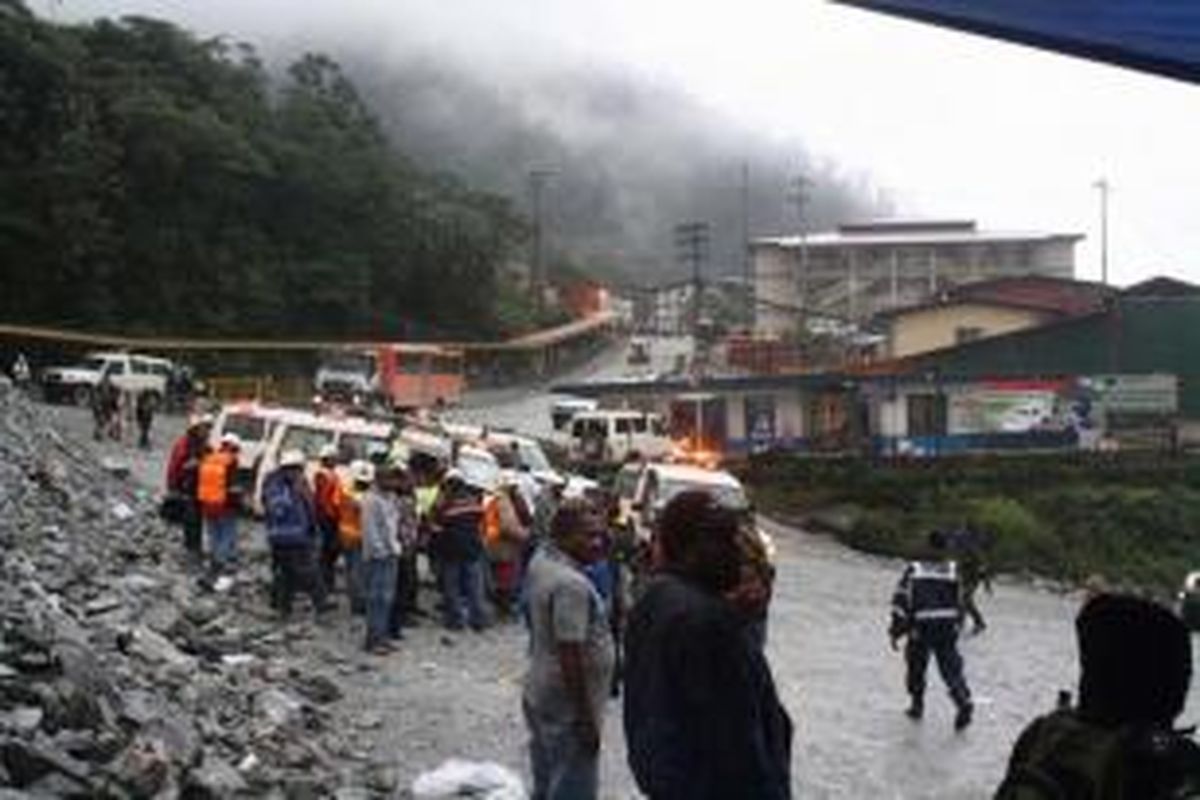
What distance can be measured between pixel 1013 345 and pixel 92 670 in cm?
6022

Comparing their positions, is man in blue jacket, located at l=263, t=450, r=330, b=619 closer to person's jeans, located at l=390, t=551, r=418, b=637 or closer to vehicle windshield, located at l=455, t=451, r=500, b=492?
person's jeans, located at l=390, t=551, r=418, b=637

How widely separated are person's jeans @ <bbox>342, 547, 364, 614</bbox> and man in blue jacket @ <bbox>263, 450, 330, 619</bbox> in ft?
1.15

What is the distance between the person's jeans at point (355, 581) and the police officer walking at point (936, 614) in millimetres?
5816

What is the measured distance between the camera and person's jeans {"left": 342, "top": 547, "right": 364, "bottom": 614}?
19875 mm

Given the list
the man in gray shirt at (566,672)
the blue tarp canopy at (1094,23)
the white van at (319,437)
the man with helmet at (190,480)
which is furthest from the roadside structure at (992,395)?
the blue tarp canopy at (1094,23)

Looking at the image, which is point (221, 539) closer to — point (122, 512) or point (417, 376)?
point (122, 512)

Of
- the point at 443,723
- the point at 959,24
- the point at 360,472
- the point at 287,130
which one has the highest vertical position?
the point at 287,130

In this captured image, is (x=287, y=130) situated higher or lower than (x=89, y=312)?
higher

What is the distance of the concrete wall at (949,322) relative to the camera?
264 ft

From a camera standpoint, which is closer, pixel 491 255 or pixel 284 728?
pixel 284 728

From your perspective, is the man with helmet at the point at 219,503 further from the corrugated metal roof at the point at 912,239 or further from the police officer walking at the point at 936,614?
the corrugated metal roof at the point at 912,239

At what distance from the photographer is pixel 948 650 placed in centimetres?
1598

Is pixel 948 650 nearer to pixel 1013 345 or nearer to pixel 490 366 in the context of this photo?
pixel 1013 345

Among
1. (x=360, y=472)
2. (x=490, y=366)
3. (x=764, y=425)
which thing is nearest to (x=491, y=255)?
(x=490, y=366)
